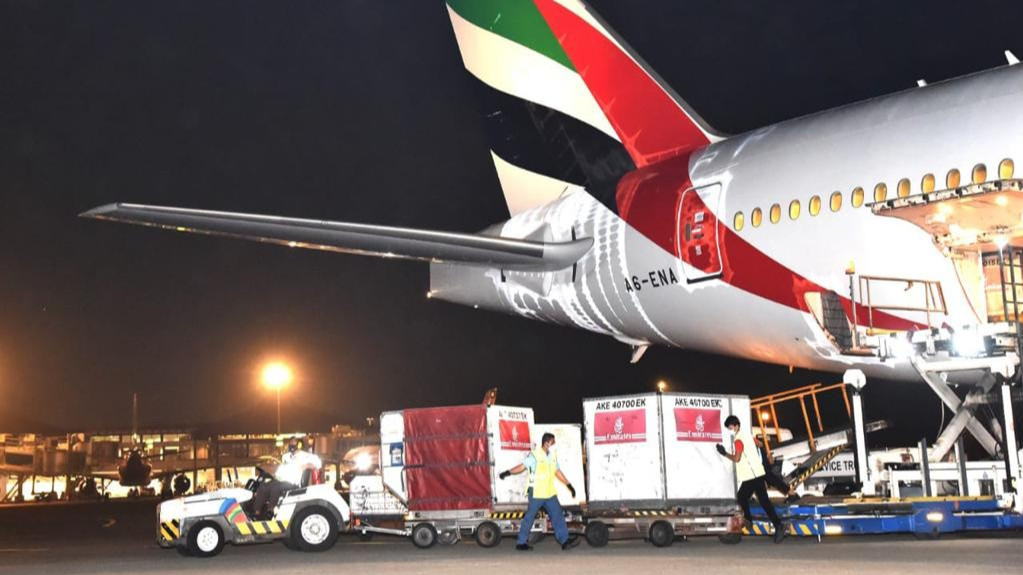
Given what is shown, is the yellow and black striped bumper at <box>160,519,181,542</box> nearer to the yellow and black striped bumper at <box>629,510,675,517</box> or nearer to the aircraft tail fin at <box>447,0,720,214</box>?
the yellow and black striped bumper at <box>629,510,675,517</box>

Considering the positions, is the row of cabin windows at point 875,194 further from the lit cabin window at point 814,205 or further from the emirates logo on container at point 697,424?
the emirates logo on container at point 697,424

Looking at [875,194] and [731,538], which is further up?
[875,194]

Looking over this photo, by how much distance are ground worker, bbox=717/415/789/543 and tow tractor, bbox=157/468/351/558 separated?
4.97m

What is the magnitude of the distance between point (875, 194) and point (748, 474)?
360 centimetres

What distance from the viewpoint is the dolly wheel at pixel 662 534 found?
549 inches

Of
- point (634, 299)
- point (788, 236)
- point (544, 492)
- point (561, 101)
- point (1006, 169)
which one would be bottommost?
point (544, 492)

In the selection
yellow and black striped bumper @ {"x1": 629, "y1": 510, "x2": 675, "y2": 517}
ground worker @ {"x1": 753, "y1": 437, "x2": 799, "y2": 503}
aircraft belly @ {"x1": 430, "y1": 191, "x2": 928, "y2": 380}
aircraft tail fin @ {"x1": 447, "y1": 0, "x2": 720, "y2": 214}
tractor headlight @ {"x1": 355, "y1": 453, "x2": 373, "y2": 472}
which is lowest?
yellow and black striped bumper @ {"x1": 629, "y1": 510, "x2": 675, "y2": 517}

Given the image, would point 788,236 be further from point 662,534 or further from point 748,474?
point 662,534

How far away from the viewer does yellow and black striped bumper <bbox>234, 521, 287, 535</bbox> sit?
14789mm

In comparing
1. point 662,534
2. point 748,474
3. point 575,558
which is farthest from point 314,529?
point 748,474

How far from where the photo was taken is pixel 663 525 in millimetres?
13984

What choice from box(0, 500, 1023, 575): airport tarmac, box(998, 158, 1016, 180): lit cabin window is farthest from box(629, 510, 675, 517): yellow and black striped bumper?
box(998, 158, 1016, 180): lit cabin window

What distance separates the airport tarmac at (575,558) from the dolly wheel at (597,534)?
0.38ft

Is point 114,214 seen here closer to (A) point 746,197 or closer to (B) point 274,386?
(A) point 746,197
